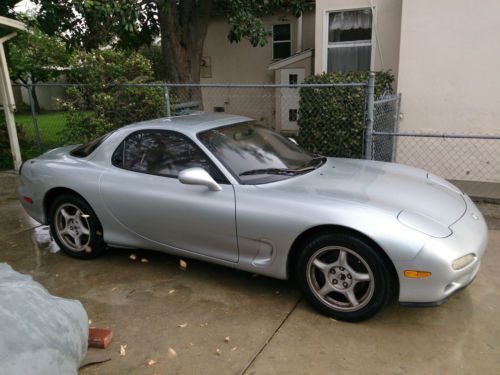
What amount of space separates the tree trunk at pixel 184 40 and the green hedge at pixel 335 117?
331 cm

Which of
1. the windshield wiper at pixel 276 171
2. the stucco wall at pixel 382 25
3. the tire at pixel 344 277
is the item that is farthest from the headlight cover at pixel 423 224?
the stucco wall at pixel 382 25

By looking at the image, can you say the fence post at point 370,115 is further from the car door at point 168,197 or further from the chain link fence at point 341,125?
the car door at point 168,197

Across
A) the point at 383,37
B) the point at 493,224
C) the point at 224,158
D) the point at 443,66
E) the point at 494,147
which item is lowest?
the point at 493,224

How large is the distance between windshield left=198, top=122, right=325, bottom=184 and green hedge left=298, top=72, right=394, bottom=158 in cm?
283

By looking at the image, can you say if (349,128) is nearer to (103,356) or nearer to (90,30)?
(103,356)

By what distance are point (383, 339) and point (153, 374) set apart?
1.56 m

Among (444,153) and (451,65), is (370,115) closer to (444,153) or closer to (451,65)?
(451,65)

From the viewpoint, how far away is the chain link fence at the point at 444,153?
A: 6727mm

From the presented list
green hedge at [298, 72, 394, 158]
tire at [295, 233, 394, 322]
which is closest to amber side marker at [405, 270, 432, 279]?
tire at [295, 233, 394, 322]

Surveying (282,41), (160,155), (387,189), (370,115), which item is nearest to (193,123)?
(160,155)

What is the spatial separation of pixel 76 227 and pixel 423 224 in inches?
129

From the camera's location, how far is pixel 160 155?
3982 millimetres

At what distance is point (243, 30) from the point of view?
9.43m

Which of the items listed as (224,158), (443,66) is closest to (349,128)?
(443,66)
